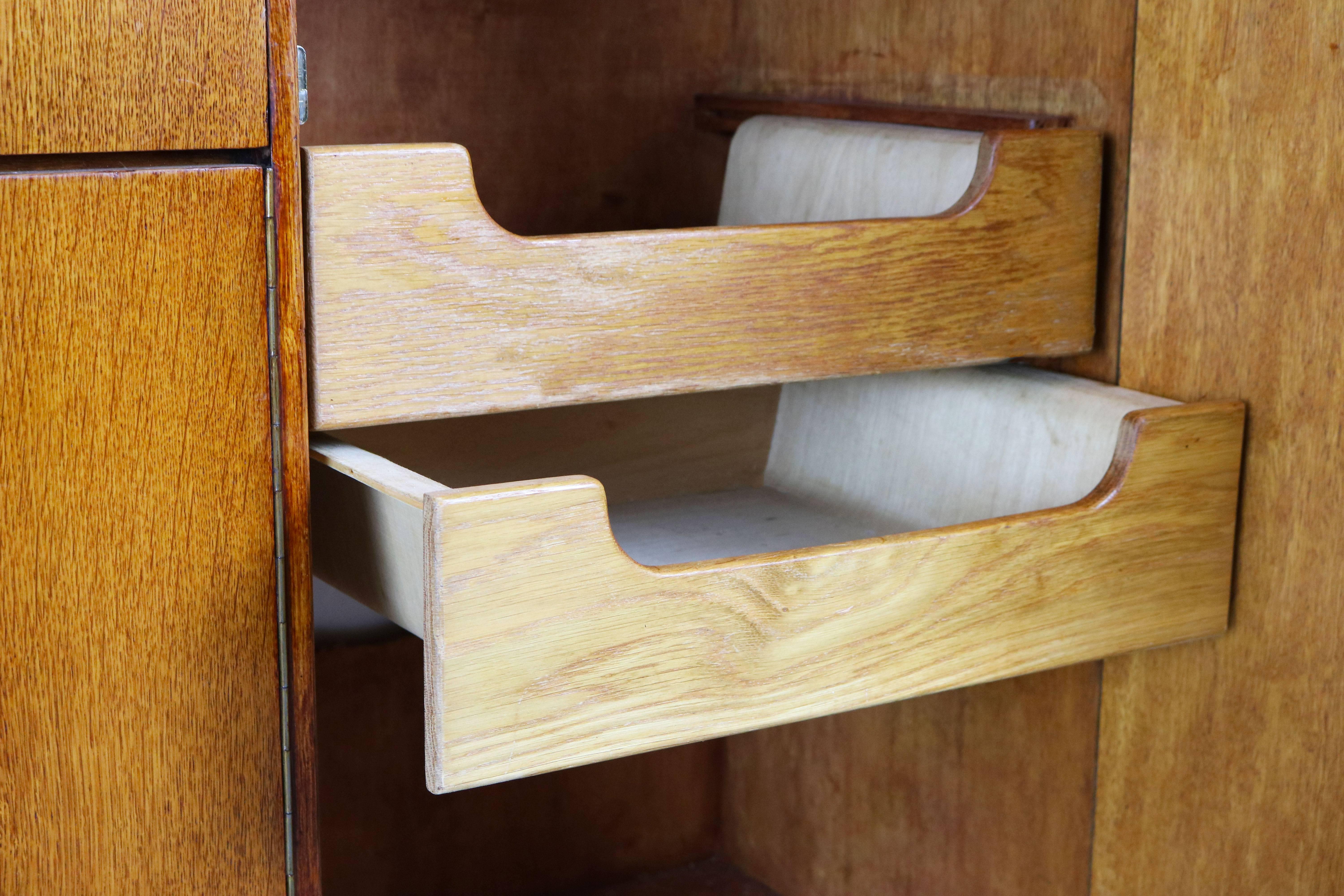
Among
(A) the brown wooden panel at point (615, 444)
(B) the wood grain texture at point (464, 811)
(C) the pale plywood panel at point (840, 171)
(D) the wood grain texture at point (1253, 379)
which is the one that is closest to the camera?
(D) the wood grain texture at point (1253, 379)

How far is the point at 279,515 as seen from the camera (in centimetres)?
63

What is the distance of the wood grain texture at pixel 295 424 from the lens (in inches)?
23.7

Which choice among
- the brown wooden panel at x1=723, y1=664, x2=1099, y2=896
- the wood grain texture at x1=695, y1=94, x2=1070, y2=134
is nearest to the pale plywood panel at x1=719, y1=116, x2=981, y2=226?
the wood grain texture at x1=695, y1=94, x2=1070, y2=134

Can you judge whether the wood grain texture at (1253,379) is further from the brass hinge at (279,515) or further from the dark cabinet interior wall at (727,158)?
the brass hinge at (279,515)

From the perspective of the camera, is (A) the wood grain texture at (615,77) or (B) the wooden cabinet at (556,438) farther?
(A) the wood grain texture at (615,77)

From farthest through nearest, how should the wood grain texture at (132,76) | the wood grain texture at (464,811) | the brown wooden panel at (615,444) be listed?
the wood grain texture at (464,811) → the brown wooden panel at (615,444) → the wood grain texture at (132,76)

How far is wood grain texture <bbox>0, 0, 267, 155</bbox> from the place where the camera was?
0.56m

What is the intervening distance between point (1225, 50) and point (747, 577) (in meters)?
0.39

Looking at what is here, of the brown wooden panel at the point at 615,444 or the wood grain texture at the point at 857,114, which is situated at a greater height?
the wood grain texture at the point at 857,114

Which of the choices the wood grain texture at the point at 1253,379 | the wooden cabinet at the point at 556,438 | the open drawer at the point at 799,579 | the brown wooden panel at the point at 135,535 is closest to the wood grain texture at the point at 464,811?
the wooden cabinet at the point at 556,438

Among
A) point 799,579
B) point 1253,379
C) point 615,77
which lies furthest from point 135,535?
point 615,77

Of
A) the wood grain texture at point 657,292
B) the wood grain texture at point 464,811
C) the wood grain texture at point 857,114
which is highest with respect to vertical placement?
the wood grain texture at point 857,114

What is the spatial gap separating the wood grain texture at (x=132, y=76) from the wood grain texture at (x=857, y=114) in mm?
440

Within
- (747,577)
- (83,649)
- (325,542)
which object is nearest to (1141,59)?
(747,577)
